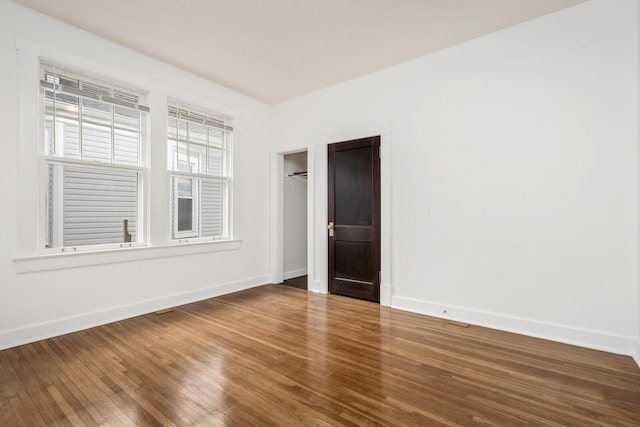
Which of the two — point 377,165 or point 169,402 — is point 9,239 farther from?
point 377,165

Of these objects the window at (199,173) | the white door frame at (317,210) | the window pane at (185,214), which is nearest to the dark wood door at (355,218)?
the white door frame at (317,210)

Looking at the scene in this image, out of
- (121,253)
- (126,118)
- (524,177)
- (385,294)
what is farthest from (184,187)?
(524,177)

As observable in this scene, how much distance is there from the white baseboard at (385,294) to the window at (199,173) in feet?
8.10

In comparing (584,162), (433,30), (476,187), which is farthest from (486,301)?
(433,30)

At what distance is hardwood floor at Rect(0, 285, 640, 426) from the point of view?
72.6 inches

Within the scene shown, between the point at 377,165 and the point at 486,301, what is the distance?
206 cm

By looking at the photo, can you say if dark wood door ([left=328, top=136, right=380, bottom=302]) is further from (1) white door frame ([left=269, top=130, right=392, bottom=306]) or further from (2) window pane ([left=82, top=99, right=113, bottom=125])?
(2) window pane ([left=82, top=99, right=113, bottom=125])

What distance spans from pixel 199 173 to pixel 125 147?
970 mm

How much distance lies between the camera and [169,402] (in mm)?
1969

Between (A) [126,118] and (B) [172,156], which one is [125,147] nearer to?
(A) [126,118]

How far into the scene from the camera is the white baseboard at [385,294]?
3.98m

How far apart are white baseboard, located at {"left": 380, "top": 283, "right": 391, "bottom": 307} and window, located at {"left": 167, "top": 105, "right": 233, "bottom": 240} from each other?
247 centimetres

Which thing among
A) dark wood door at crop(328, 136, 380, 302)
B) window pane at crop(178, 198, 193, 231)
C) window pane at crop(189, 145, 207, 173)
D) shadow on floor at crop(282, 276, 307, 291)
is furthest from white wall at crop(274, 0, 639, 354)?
window pane at crop(178, 198, 193, 231)

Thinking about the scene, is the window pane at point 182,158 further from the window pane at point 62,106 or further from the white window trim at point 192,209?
the window pane at point 62,106
